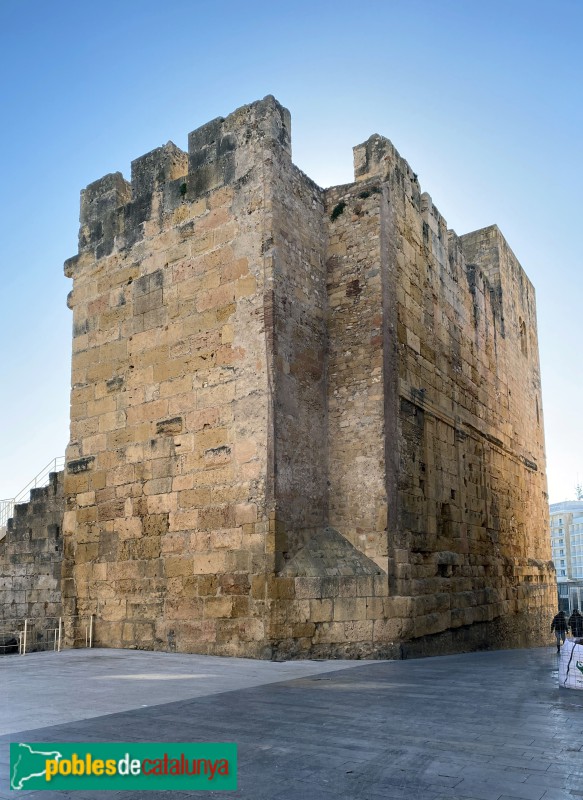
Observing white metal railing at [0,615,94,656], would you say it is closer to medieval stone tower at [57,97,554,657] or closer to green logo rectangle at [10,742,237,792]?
medieval stone tower at [57,97,554,657]

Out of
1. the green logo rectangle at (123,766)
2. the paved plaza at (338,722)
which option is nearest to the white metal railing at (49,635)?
the paved plaza at (338,722)

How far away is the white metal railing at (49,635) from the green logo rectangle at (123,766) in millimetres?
7202

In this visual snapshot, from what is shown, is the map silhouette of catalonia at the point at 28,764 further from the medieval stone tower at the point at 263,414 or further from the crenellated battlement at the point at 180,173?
the crenellated battlement at the point at 180,173

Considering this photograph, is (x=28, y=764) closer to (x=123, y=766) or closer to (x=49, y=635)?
(x=123, y=766)

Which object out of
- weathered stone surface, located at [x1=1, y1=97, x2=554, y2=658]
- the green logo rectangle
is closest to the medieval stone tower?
weathered stone surface, located at [x1=1, y1=97, x2=554, y2=658]

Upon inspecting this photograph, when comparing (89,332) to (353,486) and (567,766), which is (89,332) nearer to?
(353,486)

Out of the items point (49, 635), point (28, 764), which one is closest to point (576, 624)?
point (49, 635)

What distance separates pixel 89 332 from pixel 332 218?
431 cm

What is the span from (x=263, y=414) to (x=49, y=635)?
5.21m

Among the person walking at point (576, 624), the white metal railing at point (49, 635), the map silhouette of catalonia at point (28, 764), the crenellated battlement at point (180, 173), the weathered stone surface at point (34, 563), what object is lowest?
the white metal railing at point (49, 635)

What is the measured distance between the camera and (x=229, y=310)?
10.1m

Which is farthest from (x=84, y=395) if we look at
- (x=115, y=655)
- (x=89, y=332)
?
(x=115, y=655)

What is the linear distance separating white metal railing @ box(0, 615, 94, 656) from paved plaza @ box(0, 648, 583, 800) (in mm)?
2924

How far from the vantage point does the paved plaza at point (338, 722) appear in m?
3.45
